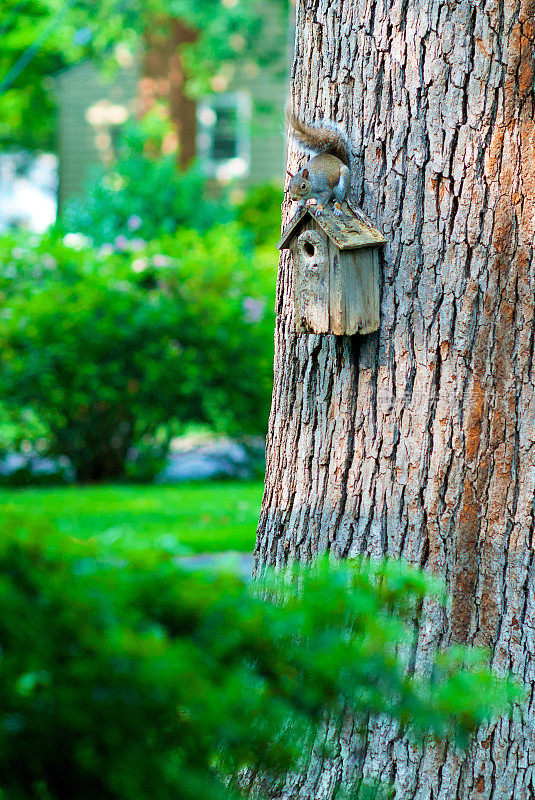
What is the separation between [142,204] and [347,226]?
979cm

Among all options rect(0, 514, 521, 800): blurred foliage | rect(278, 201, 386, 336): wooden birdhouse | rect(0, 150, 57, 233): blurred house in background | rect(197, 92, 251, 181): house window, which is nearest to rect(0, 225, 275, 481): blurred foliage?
rect(278, 201, 386, 336): wooden birdhouse

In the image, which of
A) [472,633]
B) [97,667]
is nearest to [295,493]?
[472,633]

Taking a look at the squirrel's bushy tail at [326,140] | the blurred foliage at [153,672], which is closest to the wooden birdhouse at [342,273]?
the squirrel's bushy tail at [326,140]

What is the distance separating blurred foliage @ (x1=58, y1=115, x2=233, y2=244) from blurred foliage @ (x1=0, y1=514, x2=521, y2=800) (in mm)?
10414

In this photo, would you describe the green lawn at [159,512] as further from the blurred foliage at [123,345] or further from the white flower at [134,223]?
the white flower at [134,223]

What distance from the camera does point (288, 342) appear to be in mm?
2967

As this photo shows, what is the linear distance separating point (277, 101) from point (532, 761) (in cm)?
2037

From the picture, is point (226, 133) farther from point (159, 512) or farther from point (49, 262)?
point (159, 512)

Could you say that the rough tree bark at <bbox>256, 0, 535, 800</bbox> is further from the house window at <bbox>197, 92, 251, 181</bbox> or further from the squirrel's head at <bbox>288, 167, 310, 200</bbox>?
the house window at <bbox>197, 92, 251, 181</bbox>

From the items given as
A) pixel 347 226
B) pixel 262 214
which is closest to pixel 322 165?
pixel 347 226

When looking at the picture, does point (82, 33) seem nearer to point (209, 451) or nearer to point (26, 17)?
point (26, 17)

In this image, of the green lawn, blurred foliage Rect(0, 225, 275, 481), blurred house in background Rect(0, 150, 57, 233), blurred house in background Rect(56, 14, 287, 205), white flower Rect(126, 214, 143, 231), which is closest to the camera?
the green lawn

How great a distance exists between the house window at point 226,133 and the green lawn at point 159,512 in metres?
14.9

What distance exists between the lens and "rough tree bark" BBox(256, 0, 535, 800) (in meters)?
2.54
